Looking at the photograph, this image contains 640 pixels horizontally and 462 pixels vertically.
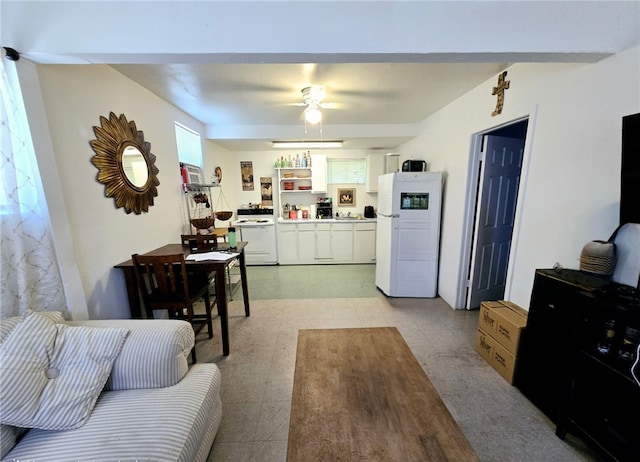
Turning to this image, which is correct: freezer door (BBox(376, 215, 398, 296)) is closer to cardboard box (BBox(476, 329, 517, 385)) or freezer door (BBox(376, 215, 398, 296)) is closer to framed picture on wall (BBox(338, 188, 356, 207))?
cardboard box (BBox(476, 329, 517, 385))

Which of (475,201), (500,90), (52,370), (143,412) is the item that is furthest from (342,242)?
(52,370)

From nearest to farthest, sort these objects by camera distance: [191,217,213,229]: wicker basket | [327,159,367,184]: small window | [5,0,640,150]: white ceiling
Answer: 1. [5,0,640,150]: white ceiling
2. [191,217,213,229]: wicker basket
3. [327,159,367,184]: small window

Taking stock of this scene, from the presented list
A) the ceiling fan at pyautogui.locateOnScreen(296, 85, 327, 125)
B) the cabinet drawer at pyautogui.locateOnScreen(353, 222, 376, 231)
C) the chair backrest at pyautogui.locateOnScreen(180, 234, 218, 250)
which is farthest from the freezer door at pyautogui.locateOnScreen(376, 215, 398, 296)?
the chair backrest at pyautogui.locateOnScreen(180, 234, 218, 250)

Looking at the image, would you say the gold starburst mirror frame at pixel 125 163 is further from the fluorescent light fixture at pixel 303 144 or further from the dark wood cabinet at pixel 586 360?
the dark wood cabinet at pixel 586 360

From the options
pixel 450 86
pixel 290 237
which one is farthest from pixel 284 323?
pixel 450 86

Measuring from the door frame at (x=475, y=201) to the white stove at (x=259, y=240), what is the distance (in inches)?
124

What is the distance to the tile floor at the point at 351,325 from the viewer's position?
4.45 ft

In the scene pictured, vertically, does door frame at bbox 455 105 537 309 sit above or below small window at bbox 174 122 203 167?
below

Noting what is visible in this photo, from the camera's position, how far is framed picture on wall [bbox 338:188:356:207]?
5004 millimetres

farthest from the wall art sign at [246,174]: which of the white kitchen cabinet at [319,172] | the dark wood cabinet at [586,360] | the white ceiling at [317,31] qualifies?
the dark wood cabinet at [586,360]

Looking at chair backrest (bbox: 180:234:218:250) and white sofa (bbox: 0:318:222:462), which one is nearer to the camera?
white sofa (bbox: 0:318:222:462)

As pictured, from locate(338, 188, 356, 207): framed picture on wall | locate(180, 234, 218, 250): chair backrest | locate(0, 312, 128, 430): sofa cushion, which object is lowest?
locate(0, 312, 128, 430): sofa cushion

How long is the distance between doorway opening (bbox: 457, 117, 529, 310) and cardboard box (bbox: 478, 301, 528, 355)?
0.77 meters

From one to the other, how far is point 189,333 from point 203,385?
1.06 ft
